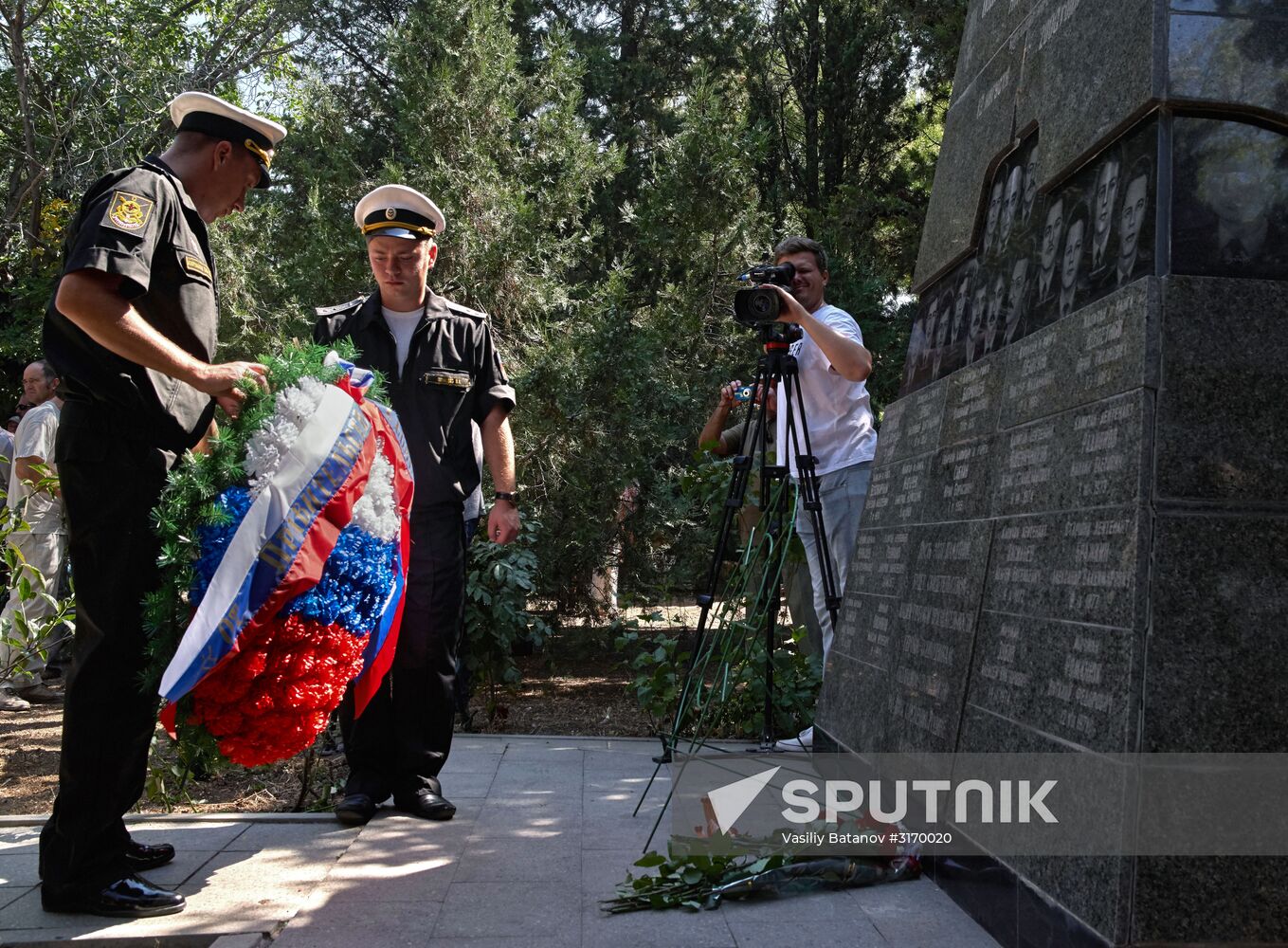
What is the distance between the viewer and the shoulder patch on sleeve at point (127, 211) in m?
3.06

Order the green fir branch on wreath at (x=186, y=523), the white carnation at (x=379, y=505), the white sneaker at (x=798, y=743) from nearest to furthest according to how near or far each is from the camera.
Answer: the green fir branch on wreath at (x=186, y=523), the white carnation at (x=379, y=505), the white sneaker at (x=798, y=743)

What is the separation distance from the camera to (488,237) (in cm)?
1053

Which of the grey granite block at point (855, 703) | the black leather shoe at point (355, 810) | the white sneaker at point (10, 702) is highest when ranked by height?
the grey granite block at point (855, 703)

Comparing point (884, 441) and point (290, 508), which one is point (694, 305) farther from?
point (290, 508)

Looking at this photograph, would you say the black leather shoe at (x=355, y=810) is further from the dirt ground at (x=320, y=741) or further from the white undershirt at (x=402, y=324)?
the white undershirt at (x=402, y=324)

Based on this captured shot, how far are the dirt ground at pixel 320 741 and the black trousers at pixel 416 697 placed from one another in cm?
44

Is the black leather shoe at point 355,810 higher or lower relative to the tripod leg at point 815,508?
lower

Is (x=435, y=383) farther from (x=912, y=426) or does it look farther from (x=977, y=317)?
(x=977, y=317)

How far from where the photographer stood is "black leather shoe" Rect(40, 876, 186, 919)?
308 centimetres

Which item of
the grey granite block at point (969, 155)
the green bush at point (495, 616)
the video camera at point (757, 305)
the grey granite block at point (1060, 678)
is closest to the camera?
the grey granite block at point (1060, 678)

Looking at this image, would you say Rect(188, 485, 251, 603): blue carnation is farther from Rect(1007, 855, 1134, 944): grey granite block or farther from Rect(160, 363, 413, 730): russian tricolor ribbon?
Rect(1007, 855, 1134, 944): grey granite block

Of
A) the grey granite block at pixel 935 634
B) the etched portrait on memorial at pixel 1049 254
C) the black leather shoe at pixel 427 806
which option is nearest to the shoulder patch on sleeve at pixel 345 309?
the black leather shoe at pixel 427 806

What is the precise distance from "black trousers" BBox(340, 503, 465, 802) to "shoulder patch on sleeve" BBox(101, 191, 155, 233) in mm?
1546

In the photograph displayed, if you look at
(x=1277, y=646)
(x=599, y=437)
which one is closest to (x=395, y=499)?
(x=1277, y=646)
